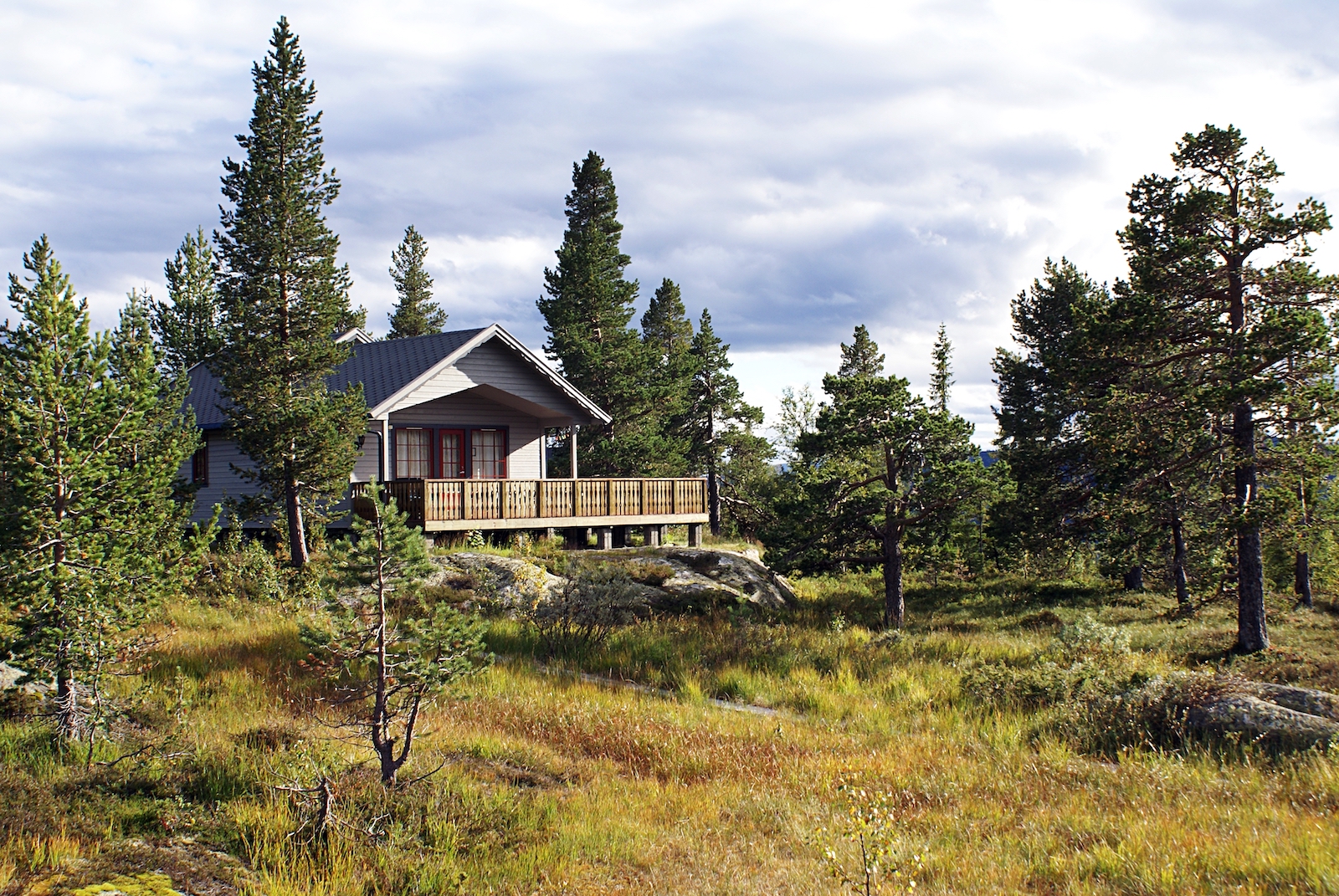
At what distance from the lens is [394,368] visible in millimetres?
25484

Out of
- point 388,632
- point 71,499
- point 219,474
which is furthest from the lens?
point 219,474

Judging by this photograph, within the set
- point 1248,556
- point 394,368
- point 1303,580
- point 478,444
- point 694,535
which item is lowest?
point 1303,580

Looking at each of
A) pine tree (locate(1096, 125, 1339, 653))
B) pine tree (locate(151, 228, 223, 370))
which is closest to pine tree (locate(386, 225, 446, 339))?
pine tree (locate(151, 228, 223, 370))

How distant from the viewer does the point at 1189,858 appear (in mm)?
6133

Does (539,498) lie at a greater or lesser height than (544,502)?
greater

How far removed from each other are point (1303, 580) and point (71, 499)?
34907mm

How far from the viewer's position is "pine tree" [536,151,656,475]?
34.3m

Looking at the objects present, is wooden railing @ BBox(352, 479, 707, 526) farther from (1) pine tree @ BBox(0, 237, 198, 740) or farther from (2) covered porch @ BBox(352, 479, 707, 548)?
(1) pine tree @ BBox(0, 237, 198, 740)

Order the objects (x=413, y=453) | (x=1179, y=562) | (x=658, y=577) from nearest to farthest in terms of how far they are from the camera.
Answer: (x=658, y=577)
(x=413, y=453)
(x=1179, y=562)

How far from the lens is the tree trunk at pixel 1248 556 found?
18.2 meters

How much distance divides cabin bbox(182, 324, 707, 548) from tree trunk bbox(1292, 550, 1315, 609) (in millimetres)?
20338

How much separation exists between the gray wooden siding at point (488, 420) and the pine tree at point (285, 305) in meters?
5.86

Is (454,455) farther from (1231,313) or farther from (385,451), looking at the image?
(1231,313)

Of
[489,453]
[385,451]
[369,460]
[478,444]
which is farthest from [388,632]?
[489,453]
